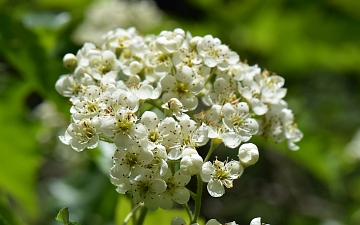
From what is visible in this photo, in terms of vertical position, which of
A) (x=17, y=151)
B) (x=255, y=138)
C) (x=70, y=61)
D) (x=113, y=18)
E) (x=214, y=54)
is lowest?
(x=113, y=18)

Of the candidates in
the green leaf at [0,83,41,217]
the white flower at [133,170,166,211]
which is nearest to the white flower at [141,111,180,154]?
the white flower at [133,170,166,211]

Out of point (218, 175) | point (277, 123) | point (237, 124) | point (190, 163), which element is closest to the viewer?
point (190, 163)

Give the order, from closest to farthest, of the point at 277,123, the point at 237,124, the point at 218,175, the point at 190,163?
the point at 190,163 → the point at 218,175 → the point at 237,124 → the point at 277,123

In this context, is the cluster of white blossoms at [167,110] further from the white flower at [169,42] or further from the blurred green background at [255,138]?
the blurred green background at [255,138]

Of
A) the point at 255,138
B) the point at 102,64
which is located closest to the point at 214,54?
the point at 102,64

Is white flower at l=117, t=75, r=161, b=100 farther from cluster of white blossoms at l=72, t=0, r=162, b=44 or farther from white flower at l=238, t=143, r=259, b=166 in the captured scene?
cluster of white blossoms at l=72, t=0, r=162, b=44

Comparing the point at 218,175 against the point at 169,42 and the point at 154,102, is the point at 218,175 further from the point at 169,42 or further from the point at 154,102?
the point at 169,42

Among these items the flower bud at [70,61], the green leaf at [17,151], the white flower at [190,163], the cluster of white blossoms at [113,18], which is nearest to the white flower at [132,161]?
the white flower at [190,163]

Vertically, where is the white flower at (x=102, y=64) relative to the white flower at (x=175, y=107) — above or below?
below
